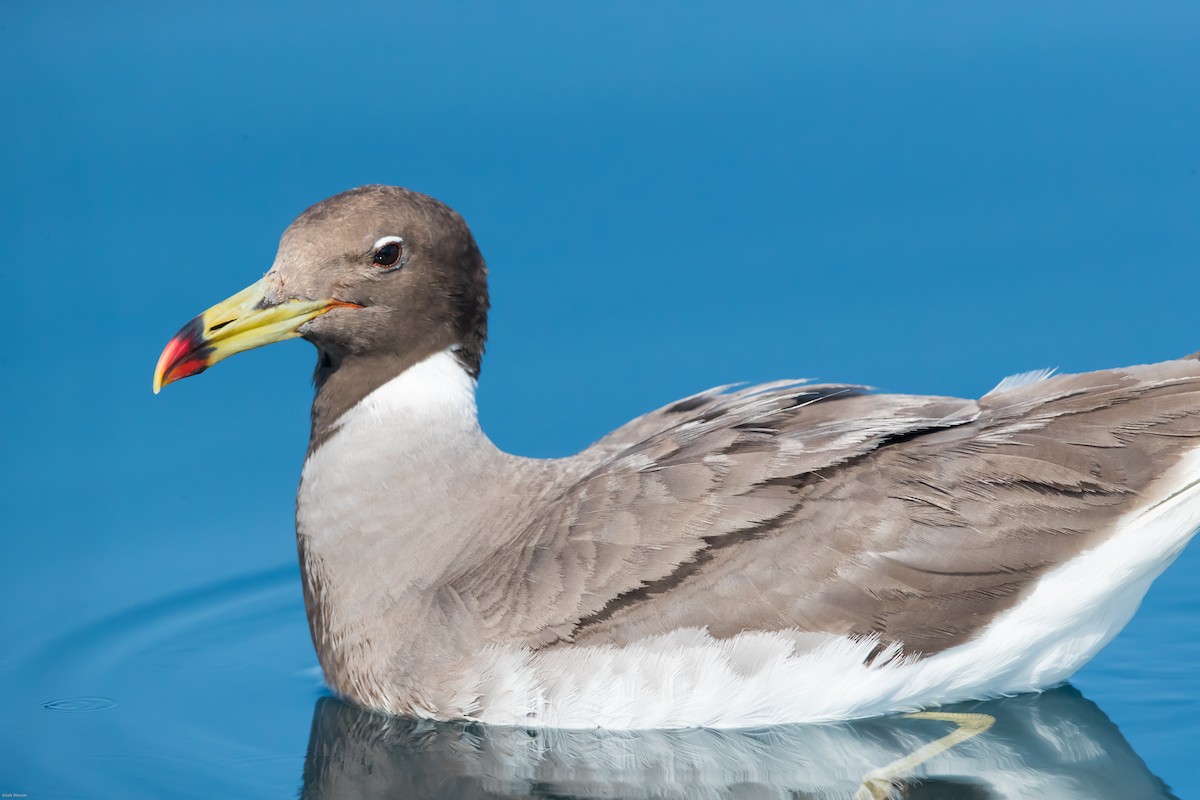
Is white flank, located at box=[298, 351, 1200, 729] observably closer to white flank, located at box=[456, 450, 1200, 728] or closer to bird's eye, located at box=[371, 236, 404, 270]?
white flank, located at box=[456, 450, 1200, 728]

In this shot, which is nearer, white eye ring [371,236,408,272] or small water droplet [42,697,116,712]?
white eye ring [371,236,408,272]

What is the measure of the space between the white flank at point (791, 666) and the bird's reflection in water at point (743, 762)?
0.33ft

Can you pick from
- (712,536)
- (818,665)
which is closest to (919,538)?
(818,665)

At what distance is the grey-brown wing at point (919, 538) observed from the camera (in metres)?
6.36

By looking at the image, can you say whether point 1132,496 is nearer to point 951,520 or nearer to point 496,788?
point 951,520

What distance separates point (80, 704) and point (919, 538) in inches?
144

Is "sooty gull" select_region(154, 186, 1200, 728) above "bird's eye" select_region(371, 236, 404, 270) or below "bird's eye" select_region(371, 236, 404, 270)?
below

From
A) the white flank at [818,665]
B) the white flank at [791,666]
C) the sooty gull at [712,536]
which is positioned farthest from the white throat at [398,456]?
the white flank at [791,666]

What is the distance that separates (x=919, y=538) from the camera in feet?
20.9

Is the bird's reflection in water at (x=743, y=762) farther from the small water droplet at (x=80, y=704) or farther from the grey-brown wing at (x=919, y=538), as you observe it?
the small water droplet at (x=80, y=704)

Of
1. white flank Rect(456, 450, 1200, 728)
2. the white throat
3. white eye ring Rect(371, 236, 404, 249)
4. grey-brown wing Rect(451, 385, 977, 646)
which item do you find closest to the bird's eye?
white eye ring Rect(371, 236, 404, 249)

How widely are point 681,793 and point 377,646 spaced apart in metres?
1.39

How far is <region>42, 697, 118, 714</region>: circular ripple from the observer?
7156 millimetres

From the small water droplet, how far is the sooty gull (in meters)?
1.03
